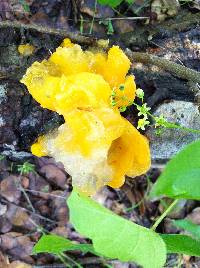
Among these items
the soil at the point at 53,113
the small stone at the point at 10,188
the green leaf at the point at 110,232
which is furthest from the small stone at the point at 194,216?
the green leaf at the point at 110,232

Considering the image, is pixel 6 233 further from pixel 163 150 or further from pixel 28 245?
pixel 163 150

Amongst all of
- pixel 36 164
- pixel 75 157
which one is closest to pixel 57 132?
pixel 75 157

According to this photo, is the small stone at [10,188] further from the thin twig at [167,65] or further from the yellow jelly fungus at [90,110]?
the thin twig at [167,65]

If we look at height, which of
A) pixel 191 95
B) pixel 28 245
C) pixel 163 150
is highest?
pixel 191 95

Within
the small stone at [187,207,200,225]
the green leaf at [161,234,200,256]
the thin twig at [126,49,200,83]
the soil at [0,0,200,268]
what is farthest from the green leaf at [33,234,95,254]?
the small stone at [187,207,200,225]

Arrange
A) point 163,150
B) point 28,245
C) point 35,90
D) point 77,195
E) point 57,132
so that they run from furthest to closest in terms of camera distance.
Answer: point 28,245
point 163,150
point 57,132
point 35,90
point 77,195

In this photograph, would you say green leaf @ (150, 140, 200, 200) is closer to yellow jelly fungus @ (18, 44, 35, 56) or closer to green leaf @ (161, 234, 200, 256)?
green leaf @ (161, 234, 200, 256)
